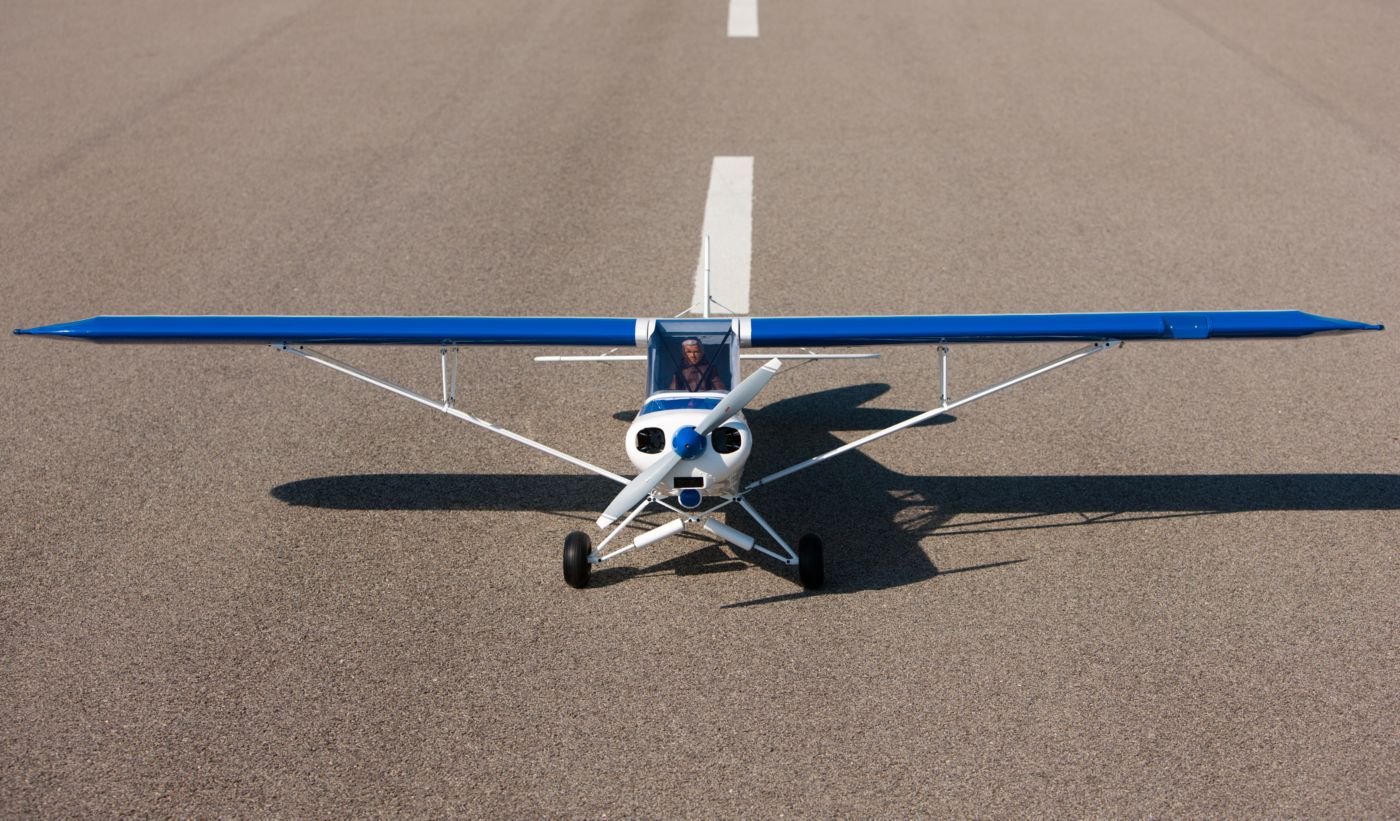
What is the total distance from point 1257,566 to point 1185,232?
7762mm

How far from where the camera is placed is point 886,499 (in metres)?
11.4

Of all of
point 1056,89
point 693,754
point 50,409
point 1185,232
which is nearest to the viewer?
point 693,754

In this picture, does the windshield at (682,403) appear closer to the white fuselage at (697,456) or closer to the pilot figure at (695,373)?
the white fuselage at (697,456)

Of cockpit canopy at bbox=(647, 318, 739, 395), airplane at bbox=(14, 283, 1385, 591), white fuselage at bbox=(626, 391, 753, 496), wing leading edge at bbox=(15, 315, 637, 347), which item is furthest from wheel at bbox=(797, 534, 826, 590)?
wing leading edge at bbox=(15, 315, 637, 347)

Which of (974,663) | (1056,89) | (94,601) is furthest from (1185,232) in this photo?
(94,601)

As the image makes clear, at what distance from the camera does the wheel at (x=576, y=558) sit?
32.5ft

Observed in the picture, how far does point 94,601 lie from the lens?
32.8ft

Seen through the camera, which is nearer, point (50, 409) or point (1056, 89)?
point (50, 409)

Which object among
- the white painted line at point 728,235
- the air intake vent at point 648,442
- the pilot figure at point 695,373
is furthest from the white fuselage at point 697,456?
the white painted line at point 728,235

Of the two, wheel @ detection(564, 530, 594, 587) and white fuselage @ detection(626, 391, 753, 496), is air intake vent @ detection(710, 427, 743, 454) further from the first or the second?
wheel @ detection(564, 530, 594, 587)

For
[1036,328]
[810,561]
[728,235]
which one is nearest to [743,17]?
[728,235]

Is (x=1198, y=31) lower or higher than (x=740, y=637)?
higher

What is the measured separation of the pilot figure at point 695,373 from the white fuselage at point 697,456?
739mm

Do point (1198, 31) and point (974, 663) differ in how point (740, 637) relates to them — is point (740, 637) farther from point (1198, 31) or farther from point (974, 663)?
point (1198, 31)
